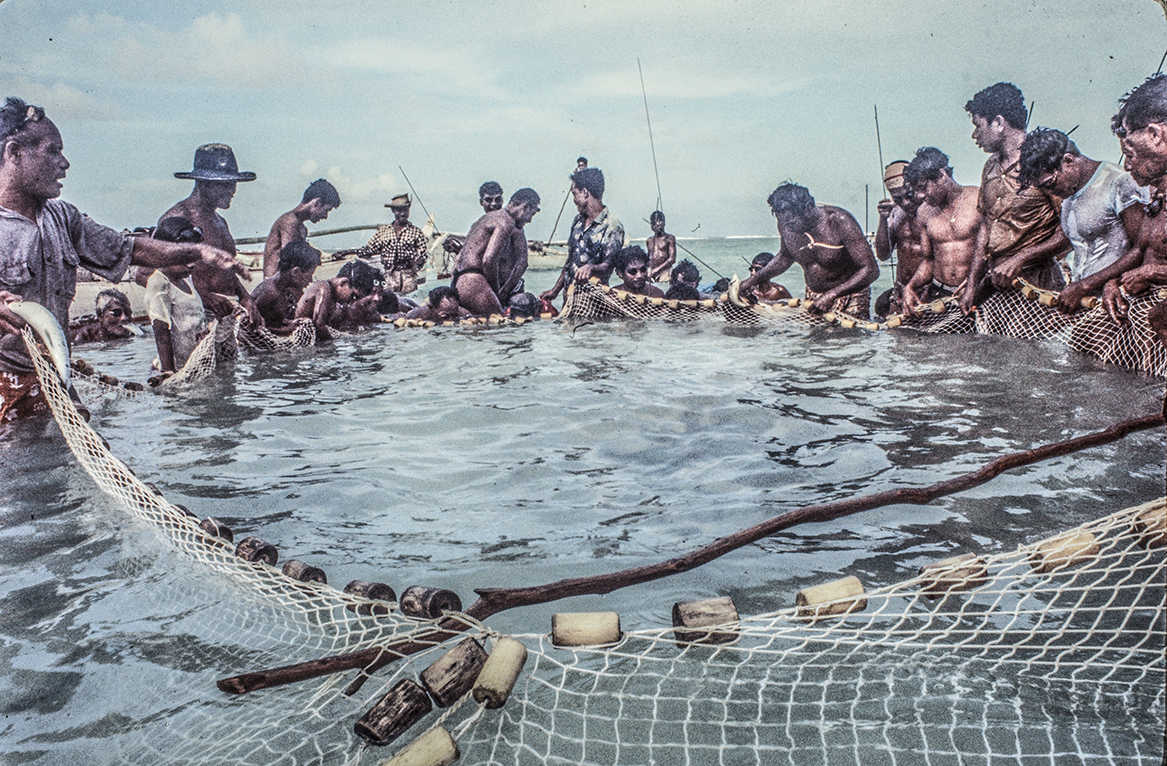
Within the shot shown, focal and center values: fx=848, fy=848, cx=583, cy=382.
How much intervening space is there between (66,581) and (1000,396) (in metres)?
5.48

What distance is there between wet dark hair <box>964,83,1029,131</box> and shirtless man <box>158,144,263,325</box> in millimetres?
7238

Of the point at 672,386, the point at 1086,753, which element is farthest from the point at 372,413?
the point at 1086,753

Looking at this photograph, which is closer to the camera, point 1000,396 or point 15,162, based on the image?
point 15,162

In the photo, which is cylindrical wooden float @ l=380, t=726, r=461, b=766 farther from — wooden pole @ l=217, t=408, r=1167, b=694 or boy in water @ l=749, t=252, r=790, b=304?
boy in water @ l=749, t=252, r=790, b=304

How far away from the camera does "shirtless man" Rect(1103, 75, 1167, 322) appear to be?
5.09m

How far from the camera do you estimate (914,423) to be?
523 cm

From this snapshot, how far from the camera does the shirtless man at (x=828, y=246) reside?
9.60 metres

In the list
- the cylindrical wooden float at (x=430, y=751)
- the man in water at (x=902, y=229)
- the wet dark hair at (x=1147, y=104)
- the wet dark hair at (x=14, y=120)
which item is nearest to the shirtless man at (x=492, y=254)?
the man in water at (x=902, y=229)

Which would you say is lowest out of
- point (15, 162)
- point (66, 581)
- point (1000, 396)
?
point (1000, 396)

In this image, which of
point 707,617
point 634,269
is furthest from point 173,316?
point 707,617

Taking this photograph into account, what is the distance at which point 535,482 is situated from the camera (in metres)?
4.43

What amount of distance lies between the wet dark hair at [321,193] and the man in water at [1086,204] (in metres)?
8.09

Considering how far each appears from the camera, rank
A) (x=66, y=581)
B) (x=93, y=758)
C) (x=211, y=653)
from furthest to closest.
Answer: (x=66, y=581)
(x=211, y=653)
(x=93, y=758)

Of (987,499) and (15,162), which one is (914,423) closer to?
(987,499)
